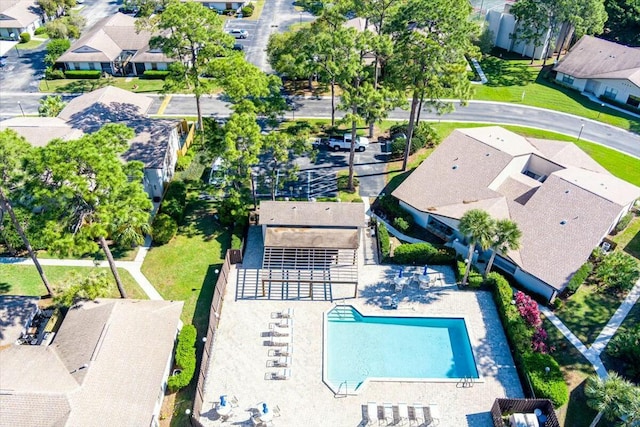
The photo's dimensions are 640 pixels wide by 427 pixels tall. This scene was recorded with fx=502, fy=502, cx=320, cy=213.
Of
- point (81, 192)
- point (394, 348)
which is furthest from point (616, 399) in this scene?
point (81, 192)

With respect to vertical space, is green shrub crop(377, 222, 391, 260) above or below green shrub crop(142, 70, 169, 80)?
below

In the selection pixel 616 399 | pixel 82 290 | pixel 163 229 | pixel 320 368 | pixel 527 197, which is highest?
pixel 616 399

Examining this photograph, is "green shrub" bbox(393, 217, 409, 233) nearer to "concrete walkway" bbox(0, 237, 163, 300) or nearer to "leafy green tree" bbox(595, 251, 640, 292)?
"leafy green tree" bbox(595, 251, 640, 292)

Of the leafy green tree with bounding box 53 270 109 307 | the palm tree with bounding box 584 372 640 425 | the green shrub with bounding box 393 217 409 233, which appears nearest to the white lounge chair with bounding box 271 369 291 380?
the leafy green tree with bounding box 53 270 109 307

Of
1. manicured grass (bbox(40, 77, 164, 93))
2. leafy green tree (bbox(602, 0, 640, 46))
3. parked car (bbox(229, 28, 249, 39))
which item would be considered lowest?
manicured grass (bbox(40, 77, 164, 93))

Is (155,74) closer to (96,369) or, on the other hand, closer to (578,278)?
(96,369)

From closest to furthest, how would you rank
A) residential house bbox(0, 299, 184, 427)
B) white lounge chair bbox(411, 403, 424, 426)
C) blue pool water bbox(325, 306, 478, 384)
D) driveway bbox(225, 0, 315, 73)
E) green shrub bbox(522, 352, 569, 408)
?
residential house bbox(0, 299, 184, 427), white lounge chair bbox(411, 403, 424, 426), green shrub bbox(522, 352, 569, 408), blue pool water bbox(325, 306, 478, 384), driveway bbox(225, 0, 315, 73)
